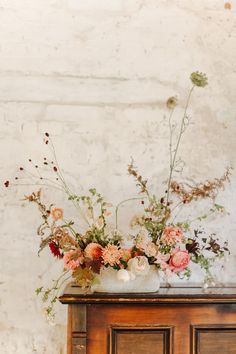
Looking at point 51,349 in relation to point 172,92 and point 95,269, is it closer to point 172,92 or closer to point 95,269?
point 95,269

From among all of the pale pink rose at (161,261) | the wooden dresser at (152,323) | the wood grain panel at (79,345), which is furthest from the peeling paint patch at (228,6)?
the wood grain panel at (79,345)

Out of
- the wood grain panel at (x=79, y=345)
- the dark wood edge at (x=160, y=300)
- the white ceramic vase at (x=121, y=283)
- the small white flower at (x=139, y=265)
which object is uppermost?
the small white flower at (x=139, y=265)

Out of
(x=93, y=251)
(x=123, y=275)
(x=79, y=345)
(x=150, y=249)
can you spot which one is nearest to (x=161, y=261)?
(x=150, y=249)

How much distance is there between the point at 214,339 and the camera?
224 centimetres

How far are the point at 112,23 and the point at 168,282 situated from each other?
145cm

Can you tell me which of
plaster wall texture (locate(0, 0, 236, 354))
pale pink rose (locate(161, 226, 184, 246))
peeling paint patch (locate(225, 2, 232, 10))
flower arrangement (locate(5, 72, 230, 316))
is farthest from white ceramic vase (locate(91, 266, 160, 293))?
peeling paint patch (locate(225, 2, 232, 10))

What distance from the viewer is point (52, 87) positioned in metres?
2.92

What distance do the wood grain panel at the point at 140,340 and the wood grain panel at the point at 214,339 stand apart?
4.5 inches

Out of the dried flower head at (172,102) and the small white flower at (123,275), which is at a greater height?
the dried flower head at (172,102)

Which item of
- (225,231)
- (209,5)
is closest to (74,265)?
(225,231)

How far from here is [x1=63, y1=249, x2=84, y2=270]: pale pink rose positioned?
228 centimetres

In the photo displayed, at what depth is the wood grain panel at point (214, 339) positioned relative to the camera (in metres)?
2.24

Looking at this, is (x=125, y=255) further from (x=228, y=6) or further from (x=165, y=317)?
(x=228, y=6)

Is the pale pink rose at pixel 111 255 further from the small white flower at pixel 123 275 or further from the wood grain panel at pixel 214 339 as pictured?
the wood grain panel at pixel 214 339
